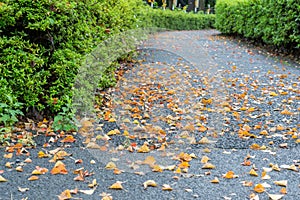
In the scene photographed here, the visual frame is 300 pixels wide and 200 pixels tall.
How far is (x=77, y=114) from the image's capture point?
Answer: 4879 mm

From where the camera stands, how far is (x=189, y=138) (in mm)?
4430

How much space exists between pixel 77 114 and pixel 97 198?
1986 millimetres

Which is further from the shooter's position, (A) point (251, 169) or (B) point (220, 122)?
(B) point (220, 122)

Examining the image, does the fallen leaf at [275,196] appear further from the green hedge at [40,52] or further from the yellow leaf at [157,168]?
the green hedge at [40,52]

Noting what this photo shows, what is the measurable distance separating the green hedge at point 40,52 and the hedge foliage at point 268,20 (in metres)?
5.92

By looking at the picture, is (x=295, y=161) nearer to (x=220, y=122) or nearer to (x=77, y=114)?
(x=220, y=122)

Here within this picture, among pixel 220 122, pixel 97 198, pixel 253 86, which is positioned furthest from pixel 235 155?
pixel 253 86

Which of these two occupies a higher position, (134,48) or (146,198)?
(134,48)

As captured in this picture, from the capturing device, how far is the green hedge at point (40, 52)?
14.9ft

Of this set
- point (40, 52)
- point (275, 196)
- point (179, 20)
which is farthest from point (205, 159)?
point (179, 20)

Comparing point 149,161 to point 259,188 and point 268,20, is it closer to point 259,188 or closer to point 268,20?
point 259,188

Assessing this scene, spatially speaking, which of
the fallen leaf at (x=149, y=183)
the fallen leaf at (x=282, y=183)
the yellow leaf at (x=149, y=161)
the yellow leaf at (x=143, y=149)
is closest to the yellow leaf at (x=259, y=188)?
the fallen leaf at (x=282, y=183)

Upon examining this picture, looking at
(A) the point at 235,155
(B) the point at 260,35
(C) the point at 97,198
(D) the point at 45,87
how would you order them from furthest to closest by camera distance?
(B) the point at 260,35 < (D) the point at 45,87 < (A) the point at 235,155 < (C) the point at 97,198

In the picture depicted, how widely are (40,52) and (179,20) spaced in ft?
48.9
